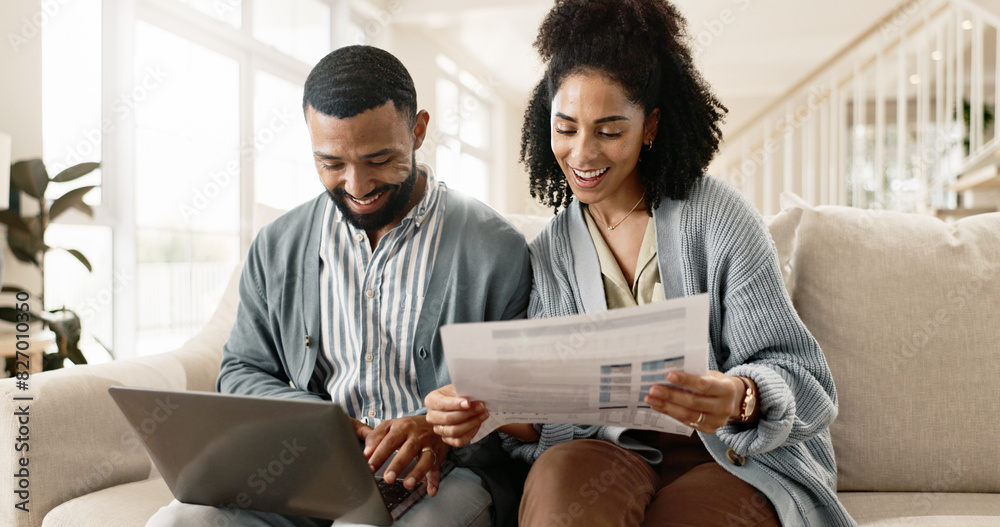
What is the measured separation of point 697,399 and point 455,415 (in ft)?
1.01

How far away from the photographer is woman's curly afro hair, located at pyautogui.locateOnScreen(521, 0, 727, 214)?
1.16 metres

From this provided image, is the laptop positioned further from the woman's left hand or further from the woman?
the woman's left hand

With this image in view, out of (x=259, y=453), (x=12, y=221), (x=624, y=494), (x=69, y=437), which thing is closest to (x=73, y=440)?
(x=69, y=437)

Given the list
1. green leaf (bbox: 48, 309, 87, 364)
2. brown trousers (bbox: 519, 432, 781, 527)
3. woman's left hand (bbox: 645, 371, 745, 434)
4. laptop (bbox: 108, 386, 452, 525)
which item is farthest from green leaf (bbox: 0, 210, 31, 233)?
woman's left hand (bbox: 645, 371, 745, 434)

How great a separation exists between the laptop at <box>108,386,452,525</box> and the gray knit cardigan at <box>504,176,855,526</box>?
397 mm

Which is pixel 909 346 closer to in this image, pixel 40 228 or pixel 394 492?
pixel 394 492

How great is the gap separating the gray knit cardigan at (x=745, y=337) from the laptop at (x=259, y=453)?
40 cm

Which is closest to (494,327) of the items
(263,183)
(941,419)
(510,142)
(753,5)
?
(941,419)

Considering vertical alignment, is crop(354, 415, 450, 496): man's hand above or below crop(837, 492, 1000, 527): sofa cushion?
above

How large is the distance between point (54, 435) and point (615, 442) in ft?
3.08

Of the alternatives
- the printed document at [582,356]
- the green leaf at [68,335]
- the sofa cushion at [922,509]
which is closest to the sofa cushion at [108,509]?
the printed document at [582,356]

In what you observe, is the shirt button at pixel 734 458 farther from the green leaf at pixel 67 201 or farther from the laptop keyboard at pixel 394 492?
the green leaf at pixel 67 201

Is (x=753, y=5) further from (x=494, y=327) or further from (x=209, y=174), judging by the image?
(x=494, y=327)

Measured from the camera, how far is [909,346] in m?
1.32
